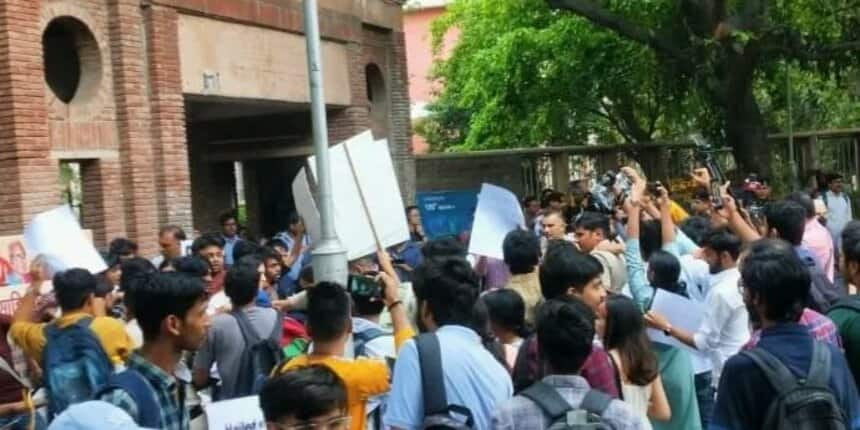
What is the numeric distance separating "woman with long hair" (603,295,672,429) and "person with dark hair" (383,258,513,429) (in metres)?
0.59

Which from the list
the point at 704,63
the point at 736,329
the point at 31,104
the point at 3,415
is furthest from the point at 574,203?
the point at 3,415

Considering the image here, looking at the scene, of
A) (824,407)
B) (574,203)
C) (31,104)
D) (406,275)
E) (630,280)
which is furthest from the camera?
(574,203)

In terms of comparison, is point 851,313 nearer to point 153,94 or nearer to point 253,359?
point 253,359

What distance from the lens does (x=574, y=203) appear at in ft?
60.0

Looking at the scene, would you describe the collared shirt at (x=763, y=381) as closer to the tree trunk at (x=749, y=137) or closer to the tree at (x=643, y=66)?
the tree at (x=643, y=66)

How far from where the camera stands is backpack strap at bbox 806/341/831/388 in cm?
368

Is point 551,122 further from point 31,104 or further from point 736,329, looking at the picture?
point 736,329

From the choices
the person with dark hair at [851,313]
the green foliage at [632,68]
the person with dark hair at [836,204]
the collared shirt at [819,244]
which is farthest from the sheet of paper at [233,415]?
the green foliage at [632,68]

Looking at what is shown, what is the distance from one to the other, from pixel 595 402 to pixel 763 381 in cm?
57

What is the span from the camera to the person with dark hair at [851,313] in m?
4.30

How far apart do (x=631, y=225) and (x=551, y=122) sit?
1770 centimetres

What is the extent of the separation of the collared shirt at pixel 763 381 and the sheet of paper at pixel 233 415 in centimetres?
185

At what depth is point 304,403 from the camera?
117 inches

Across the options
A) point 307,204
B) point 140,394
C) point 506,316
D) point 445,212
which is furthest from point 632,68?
point 140,394
